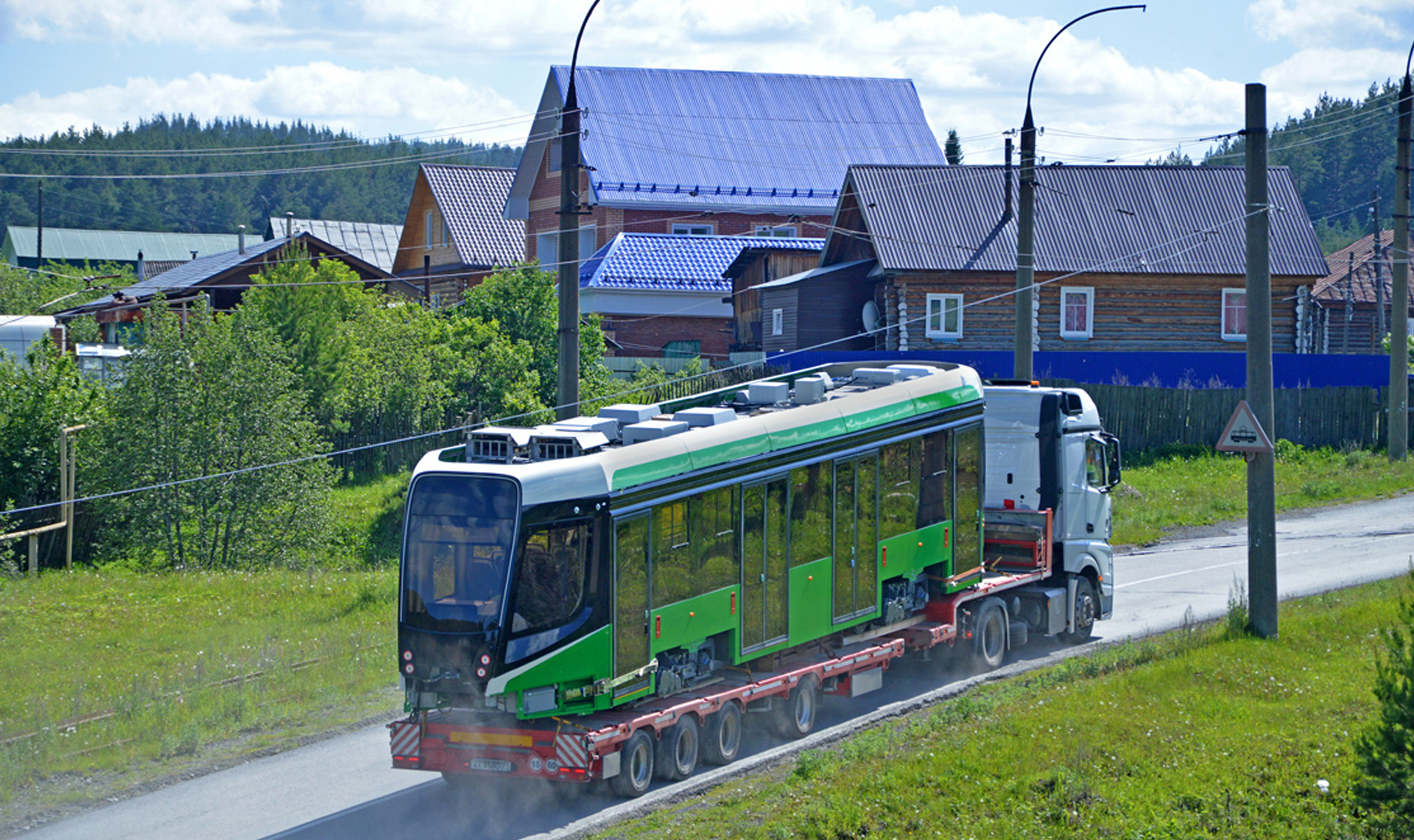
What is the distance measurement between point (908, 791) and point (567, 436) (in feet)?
13.7

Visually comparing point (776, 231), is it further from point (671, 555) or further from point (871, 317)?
point (671, 555)

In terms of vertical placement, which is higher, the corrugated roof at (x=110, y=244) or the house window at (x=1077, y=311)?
the corrugated roof at (x=110, y=244)

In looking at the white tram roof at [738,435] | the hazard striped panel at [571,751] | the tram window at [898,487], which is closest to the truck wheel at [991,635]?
the tram window at [898,487]

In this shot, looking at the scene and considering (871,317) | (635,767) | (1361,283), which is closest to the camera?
(635,767)

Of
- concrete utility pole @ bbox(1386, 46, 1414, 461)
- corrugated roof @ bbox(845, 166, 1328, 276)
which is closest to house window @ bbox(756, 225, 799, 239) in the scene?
corrugated roof @ bbox(845, 166, 1328, 276)

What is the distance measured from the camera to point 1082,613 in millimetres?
19203

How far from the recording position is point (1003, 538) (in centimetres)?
1850

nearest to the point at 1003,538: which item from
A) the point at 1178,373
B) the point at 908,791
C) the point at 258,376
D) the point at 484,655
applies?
the point at 908,791

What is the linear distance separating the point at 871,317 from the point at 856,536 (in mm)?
27040

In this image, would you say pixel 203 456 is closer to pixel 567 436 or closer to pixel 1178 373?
pixel 567 436

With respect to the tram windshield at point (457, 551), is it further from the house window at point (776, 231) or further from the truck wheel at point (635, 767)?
the house window at point (776, 231)

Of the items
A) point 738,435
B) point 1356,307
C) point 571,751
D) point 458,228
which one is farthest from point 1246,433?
point 1356,307

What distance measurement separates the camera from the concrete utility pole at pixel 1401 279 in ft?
109

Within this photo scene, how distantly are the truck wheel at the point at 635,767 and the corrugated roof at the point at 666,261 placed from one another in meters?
34.9
